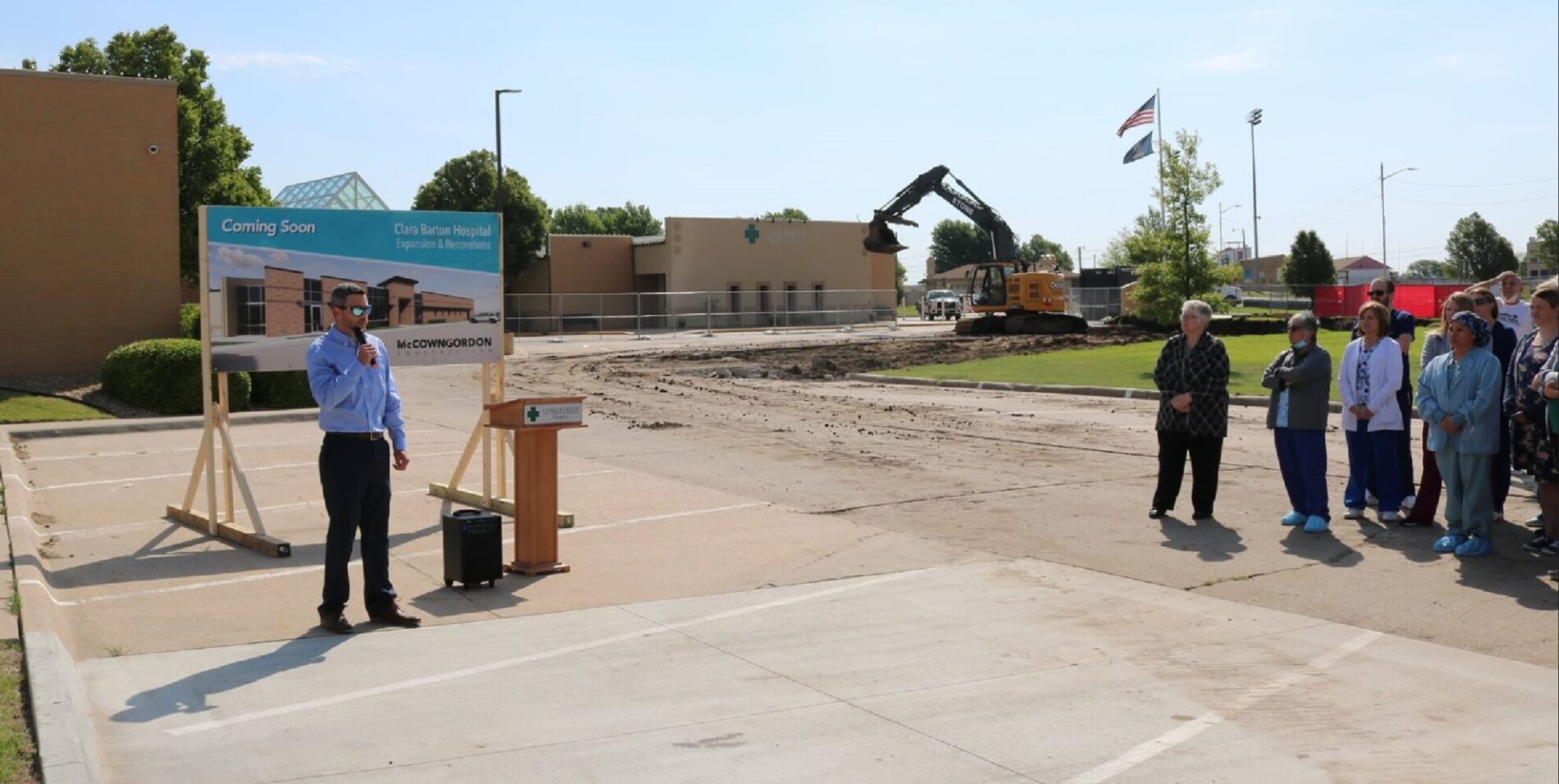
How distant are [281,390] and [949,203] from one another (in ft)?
106

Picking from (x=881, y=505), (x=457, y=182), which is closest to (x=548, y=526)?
(x=881, y=505)

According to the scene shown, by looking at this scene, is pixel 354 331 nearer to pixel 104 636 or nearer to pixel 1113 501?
pixel 104 636

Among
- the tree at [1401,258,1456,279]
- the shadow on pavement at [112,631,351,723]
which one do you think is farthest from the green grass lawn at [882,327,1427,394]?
the tree at [1401,258,1456,279]

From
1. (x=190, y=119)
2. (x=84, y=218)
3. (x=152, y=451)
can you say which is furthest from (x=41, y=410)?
(x=190, y=119)

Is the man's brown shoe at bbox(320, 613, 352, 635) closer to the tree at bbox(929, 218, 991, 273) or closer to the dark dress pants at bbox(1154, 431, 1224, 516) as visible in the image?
the dark dress pants at bbox(1154, 431, 1224, 516)

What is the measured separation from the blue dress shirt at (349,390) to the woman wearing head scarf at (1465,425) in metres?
6.69

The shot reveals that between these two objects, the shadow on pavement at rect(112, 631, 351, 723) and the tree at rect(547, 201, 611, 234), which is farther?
the tree at rect(547, 201, 611, 234)

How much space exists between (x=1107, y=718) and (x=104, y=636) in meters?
5.64

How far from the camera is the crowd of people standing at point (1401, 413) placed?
9.21 m

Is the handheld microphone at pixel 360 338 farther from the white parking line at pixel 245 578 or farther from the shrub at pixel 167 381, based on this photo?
the shrub at pixel 167 381

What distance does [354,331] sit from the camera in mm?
8547

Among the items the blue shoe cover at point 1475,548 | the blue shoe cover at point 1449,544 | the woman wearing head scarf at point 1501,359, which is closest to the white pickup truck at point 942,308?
the woman wearing head scarf at point 1501,359

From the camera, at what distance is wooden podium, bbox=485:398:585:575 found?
9852 mm

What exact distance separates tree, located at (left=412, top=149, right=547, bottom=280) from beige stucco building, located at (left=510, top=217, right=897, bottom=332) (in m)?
2.76
